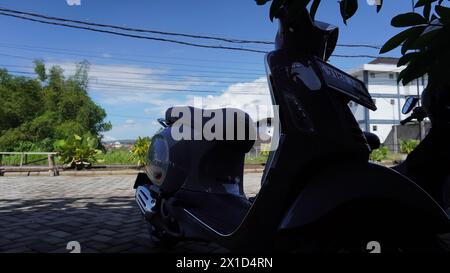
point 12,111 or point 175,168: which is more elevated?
point 12,111

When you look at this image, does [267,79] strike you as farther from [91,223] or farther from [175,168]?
[91,223]

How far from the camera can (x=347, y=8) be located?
1368 mm

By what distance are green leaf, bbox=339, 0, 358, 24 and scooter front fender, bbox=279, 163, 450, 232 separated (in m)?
0.58

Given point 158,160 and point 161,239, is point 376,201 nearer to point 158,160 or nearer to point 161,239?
point 158,160

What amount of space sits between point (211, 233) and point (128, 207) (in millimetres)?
3316

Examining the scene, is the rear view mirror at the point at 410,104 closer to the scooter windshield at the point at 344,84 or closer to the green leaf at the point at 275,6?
the scooter windshield at the point at 344,84

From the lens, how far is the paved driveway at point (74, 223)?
305 centimetres

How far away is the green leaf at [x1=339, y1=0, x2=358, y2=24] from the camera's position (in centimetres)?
135

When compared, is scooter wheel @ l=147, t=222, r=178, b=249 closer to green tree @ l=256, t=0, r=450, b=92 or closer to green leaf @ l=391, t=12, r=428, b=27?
green tree @ l=256, t=0, r=450, b=92

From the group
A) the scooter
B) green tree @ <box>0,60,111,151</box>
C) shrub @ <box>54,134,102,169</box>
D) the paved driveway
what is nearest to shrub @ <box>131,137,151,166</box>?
shrub @ <box>54,134,102,169</box>

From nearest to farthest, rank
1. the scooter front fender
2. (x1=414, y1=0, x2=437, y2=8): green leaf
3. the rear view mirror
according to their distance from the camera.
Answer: (x1=414, y1=0, x2=437, y2=8): green leaf → the scooter front fender → the rear view mirror
